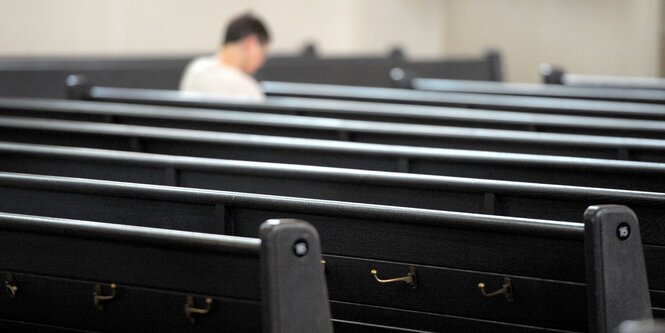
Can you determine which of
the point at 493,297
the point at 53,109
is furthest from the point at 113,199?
the point at 53,109

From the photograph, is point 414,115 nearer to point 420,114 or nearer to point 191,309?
point 420,114

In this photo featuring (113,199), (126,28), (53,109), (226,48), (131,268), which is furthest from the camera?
(126,28)

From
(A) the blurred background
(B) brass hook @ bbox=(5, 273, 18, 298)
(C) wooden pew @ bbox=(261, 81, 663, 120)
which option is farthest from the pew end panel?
(A) the blurred background

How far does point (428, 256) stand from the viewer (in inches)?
97.7

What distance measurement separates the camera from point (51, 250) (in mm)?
2402

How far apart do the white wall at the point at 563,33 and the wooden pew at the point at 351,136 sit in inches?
338

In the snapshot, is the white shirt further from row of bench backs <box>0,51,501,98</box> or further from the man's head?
row of bench backs <box>0,51,501,98</box>

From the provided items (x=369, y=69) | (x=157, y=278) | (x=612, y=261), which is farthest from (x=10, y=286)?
(x=369, y=69)

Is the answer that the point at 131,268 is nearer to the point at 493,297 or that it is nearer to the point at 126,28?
the point at 493,297

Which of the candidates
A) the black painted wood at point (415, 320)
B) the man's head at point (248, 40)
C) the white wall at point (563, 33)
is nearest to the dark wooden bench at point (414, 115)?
the man's head at point (248, 40)

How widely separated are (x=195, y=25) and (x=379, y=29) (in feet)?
7.56

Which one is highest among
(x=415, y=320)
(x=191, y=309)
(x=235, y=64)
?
(x=235, y=64)

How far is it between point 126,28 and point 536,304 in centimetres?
763

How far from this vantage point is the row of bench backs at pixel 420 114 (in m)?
4.36
